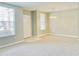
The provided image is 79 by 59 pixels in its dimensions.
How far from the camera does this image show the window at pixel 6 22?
6.27 metres

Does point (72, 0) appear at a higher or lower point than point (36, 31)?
higher

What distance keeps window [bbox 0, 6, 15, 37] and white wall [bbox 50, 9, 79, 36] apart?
517cm

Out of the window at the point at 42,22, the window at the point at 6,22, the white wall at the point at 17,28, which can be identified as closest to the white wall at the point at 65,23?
the window at the point at 42,22

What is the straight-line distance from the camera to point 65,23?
34.2 feet

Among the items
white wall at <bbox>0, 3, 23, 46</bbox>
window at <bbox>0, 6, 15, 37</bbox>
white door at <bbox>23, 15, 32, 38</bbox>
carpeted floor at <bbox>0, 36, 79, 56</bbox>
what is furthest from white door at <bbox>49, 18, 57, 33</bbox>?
window at <bbox>0, 6, 15, 37</bbox>

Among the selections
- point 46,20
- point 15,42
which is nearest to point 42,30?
point 46,20

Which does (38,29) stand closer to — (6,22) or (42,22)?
(42,22)

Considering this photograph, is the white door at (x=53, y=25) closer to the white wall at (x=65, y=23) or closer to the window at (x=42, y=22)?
the white wall at (x=65, y=23)

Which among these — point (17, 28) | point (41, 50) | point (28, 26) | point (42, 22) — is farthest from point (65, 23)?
point (41, 50)

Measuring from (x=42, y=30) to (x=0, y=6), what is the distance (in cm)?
583

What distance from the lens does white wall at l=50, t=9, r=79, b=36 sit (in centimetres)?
954

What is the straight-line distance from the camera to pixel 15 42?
7125 millimetres

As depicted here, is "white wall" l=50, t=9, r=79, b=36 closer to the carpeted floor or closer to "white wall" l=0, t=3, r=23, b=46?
the carpeted floor

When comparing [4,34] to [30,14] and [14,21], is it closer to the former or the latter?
[14,21]
